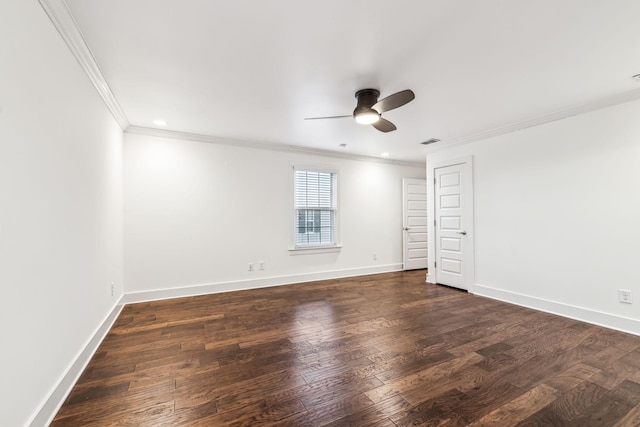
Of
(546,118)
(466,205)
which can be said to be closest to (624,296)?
(466,205)

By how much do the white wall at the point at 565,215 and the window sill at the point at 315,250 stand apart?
2447 mm

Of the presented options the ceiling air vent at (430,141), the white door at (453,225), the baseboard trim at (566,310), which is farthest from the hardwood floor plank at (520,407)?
the ceiling air vent at (430,141)

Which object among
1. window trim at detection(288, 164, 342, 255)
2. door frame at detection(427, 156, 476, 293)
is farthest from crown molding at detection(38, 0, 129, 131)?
door frame at detection(427, 156, 476, 293)

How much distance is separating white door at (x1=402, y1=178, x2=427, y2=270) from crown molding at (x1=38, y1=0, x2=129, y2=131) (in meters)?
5.29

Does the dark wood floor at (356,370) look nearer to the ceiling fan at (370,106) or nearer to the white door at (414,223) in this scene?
the ceiling fan at (370,106)

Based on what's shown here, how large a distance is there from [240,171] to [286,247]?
1540mm

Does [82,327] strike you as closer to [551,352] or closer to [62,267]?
[62,267]

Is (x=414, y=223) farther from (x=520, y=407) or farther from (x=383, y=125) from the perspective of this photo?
(x=520, y=407)

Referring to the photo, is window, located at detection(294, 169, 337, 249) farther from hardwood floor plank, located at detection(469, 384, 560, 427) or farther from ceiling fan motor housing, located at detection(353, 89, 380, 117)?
hardwood floor plank, located at detection(469, 384, 560, 427)

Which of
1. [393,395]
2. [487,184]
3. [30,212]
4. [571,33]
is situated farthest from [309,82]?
[487,184]

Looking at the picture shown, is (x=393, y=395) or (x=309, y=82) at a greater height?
(x=309, y=82)

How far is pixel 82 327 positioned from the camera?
2.16 meters

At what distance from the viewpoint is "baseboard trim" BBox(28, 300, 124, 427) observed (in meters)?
1.51

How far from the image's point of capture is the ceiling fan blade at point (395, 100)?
2.28 m
